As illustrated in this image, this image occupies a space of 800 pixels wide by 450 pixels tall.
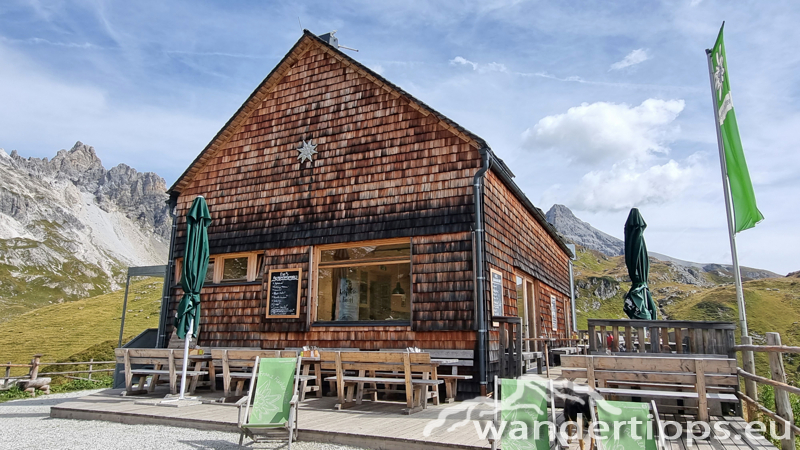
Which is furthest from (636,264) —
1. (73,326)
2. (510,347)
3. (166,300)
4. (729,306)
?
(729,306)

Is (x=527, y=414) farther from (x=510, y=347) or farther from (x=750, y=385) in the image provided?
(x=510, y=347)

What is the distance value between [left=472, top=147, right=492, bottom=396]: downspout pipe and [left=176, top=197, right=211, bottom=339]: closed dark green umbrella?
4.86 meters

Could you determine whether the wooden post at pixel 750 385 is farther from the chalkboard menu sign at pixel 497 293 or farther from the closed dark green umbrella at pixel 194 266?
the closed dark green umbrella at pixel 194 266

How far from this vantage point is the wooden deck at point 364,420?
16.8ft

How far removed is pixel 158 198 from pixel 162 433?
20762 centimetres

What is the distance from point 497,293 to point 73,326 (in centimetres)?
5447

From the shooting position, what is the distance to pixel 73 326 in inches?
2008

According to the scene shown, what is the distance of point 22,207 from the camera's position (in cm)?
13925

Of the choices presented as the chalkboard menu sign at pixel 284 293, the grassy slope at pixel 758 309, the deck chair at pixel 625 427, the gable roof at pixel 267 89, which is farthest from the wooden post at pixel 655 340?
the grassy slope at pixel 758 309

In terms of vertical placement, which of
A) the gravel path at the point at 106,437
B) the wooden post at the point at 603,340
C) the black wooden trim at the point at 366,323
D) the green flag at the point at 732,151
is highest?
the green flag at the point at 732,151

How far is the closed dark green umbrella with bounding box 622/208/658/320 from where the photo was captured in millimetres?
9016

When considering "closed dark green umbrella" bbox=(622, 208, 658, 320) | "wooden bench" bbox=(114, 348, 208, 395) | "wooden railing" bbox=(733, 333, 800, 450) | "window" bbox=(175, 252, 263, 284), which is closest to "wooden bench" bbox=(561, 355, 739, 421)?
"wooden railing" bbox=(733, 333, 800, 450)

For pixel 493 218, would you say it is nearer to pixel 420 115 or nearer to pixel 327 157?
pixel 420 115

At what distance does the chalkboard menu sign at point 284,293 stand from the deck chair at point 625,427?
23.8 ft
